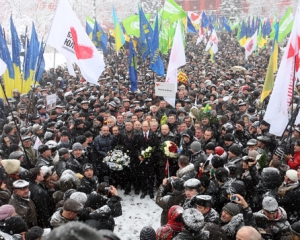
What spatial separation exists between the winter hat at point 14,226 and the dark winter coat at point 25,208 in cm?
81

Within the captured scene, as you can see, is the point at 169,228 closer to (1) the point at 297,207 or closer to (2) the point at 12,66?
(1) the point at 297,207

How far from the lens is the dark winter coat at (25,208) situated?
13.7ft

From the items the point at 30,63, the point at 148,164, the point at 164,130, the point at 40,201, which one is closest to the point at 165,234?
the point at 40,201

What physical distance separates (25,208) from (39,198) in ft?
1.11

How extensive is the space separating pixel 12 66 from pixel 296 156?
7988 mm

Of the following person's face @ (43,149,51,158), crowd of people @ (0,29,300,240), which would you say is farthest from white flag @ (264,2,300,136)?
person's face @ (43,149,51,158)

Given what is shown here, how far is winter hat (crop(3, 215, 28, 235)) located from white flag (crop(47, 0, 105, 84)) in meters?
3.91

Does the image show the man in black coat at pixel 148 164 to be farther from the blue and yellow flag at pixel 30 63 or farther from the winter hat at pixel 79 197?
the blue and yellow flag at pixel 30 63

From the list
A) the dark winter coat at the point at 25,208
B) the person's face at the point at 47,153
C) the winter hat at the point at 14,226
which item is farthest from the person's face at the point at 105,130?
the winter hat at the point at 14,226

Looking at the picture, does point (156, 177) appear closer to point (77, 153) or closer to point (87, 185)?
point (77, 153)

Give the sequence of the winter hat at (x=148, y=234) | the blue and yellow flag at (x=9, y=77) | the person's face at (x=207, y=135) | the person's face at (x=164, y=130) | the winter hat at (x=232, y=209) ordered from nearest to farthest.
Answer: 1. the winter hat at (x=148, y=234)
2. the winter hat at (x=232, y=209)
3. the person's face at (x=207, y=135)
4. the person's face at (x=164, y=130)
5. the blue and yellow flag at (x=9, y=77)

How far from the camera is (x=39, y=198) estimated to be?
4.54 meters

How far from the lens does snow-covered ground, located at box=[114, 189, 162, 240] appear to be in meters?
5.93

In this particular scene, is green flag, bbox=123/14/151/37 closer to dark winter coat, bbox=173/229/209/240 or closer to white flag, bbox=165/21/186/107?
white flag, bbox=165/21/186/107
